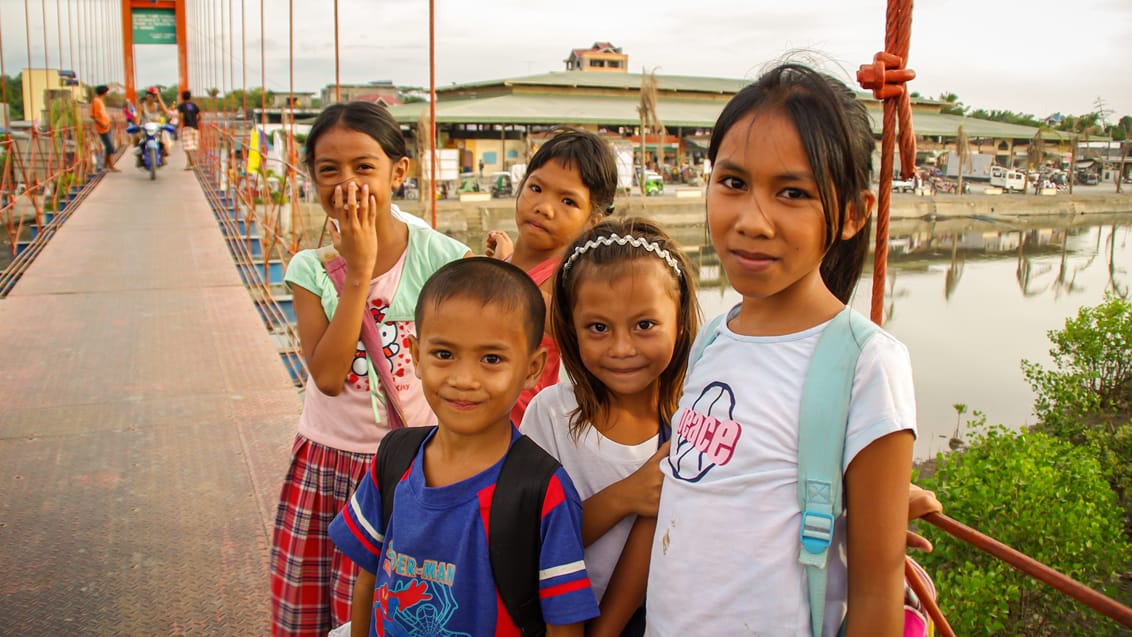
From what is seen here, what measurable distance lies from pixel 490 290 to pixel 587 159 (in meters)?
0.55

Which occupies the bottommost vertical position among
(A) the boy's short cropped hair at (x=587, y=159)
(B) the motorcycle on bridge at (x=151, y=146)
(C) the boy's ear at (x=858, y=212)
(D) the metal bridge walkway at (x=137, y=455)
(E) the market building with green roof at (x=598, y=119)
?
(D) the metal bridge walkway at (x=137, y=455)

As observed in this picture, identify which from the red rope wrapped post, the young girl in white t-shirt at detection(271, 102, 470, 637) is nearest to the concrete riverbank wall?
the young girl in white t-shirt at detection(271, 102, 470, 637)

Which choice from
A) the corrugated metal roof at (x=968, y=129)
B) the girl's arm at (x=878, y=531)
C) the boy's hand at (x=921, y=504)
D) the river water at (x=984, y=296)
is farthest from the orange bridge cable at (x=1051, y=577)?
the corrugated metal roof at (x=968, y=129)

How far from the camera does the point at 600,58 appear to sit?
4231cm

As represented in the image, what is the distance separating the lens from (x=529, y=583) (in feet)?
3.11

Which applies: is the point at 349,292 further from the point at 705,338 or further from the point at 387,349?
the point at 705,338

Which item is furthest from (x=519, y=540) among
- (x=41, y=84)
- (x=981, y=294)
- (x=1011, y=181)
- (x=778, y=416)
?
(x=1011, y=181)

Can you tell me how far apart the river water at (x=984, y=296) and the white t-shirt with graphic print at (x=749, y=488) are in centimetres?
584

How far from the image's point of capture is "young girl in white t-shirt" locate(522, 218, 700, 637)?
0.98 m

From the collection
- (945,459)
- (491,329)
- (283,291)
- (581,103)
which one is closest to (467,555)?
(491,329)

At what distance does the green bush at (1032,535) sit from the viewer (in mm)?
3422

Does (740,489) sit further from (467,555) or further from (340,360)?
→ (340,360)

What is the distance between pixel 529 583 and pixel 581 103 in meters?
25.6

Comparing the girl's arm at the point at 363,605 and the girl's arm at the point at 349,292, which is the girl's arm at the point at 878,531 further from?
the girl's arm at the point at 349,292
